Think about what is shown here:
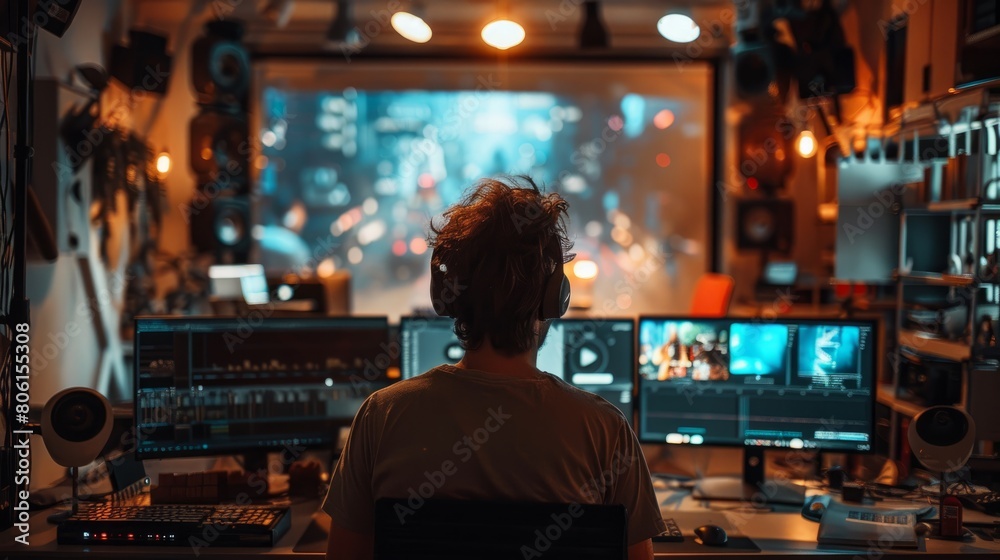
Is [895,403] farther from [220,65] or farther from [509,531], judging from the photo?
[220,65]

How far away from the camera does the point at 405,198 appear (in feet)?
22.3

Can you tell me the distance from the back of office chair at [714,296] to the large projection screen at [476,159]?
1257 millimetres

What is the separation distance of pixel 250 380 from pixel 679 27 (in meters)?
2.01

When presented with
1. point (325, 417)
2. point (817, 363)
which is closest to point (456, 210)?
point (325, 417)

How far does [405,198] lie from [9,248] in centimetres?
466

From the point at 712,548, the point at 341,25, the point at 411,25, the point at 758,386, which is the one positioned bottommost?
the point at 712,548

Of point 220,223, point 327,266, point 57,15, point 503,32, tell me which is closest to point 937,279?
point 503,32

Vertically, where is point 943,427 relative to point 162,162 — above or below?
below

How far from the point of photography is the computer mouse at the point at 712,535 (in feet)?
6.60

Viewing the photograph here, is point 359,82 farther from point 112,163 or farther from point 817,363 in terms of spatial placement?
point 817,363


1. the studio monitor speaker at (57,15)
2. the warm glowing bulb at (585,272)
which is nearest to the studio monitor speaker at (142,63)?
the studio monitor speaker at (57,15)

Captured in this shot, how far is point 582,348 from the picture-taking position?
255cm

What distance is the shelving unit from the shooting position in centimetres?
258

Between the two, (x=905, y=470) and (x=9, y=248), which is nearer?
(x=9, y=248)
